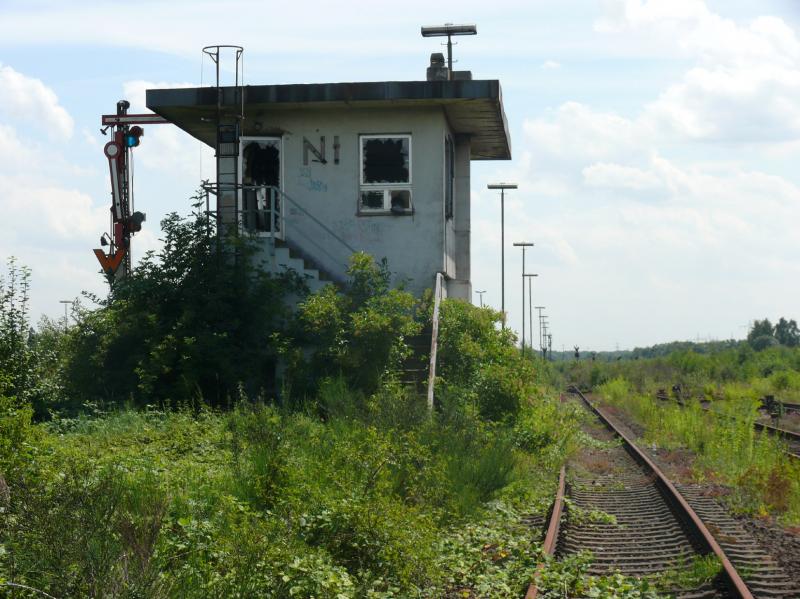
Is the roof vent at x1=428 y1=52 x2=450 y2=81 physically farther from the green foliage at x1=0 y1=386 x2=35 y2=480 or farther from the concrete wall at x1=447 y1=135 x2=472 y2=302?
the green foliage at x1=0 y1=386 x2=35 y2=480

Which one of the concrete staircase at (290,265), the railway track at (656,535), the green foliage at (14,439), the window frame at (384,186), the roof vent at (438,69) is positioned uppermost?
the roof vent at (438,69)

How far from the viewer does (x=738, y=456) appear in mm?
16531

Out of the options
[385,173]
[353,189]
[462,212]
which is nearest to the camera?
[353,189]

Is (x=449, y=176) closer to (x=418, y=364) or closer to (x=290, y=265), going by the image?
(x=290, y=265)

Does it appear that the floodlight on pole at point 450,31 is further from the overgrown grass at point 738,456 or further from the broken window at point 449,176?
the overgrown grass at point 738,456

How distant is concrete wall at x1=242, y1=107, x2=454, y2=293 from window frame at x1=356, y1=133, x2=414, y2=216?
0.07 m

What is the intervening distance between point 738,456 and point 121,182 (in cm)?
1815

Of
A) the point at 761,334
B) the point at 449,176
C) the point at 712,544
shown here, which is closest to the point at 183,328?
the point at 449,176

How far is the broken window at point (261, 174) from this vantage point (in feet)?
71.1

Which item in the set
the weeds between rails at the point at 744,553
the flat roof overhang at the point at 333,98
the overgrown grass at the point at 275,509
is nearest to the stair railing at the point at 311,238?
the flat roof overhang at the point at 333,98

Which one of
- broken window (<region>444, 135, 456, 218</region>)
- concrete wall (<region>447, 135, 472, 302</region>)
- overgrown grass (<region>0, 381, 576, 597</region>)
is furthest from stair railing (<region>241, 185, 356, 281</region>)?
overgrown grass (<region>0, 381, 576, 597</region>)

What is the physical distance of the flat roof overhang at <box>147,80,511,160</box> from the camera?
20.6m

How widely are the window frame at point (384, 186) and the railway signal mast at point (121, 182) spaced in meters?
8.08

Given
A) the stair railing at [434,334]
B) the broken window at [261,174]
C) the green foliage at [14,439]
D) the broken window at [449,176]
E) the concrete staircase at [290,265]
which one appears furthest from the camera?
the broken window at [449,176]
